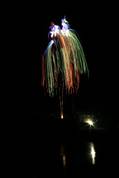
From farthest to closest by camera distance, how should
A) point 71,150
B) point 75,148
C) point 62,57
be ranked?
1. point 62,57
2. point 75,148
3. point 71,150

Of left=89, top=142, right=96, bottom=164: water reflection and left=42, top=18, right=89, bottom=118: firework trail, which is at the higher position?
left=42, top=18, right=89, bottom=118: firework trail

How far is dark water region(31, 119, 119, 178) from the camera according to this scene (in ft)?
41.1

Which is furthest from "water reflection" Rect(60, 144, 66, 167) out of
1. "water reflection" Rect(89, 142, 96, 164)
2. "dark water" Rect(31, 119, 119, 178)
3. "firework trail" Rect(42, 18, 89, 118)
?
"firework trail" Rect(42, 18, 89, 118)

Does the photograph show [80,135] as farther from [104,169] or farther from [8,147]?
[104,169]

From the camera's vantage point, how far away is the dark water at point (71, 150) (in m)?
12.5

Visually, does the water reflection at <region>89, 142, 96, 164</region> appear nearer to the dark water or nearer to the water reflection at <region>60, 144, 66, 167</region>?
the dark water

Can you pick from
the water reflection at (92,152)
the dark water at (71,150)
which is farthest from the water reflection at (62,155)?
the water reflection at (92,152)

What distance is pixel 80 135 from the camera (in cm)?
2039

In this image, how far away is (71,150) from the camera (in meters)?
17.0


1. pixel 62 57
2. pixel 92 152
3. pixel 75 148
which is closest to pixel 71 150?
pixel 75 148

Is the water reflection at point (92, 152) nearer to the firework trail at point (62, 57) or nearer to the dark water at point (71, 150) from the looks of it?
the dark water at point (71, 150)

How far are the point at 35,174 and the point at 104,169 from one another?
2.53m

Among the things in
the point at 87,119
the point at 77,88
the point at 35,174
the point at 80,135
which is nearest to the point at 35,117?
the point at 87,119

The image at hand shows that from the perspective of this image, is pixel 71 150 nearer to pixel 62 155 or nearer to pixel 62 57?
pixel 62 155
